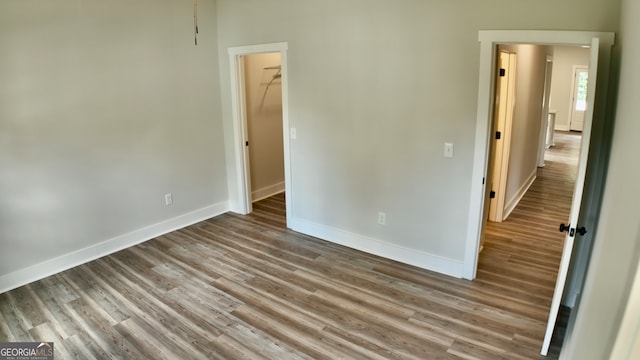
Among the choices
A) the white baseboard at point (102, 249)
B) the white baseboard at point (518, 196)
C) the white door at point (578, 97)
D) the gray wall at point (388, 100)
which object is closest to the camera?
the gray wall at point (388, 100)

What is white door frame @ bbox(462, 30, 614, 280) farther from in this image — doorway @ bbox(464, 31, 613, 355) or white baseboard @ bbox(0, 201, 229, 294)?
white baseboard @ bbox(0, 201, 229, 294)

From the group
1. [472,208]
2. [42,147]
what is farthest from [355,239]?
[42,147]

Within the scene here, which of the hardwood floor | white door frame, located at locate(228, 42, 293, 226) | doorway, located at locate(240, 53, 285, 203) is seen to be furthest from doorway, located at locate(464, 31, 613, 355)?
doorway, located at locate(240, 53, 285, 203)

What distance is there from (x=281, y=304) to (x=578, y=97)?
13.0 m

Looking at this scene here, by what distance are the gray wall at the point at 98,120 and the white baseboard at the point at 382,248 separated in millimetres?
1562

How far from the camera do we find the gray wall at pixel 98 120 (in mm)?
3412

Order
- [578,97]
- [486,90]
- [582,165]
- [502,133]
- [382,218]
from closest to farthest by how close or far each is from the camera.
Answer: [582,165]
[486,90]
[382,218]
[502,133]
[578,97]

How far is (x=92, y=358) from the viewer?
264 centimetres

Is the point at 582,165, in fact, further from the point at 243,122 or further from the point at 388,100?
the point at 243,122

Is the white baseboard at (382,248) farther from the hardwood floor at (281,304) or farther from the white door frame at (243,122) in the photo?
the white door frame at (243,122)

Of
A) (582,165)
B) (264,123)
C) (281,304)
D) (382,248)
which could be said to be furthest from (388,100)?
(264,123)

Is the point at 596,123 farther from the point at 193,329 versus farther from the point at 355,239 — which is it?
the point at 193,329

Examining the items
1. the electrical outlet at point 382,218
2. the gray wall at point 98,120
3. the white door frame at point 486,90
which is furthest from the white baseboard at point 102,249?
the white door frame at point 486,90

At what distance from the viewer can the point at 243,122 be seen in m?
5.08
